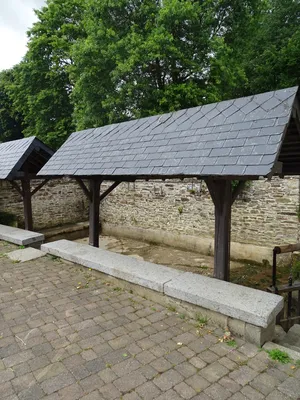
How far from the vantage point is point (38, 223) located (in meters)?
11.1

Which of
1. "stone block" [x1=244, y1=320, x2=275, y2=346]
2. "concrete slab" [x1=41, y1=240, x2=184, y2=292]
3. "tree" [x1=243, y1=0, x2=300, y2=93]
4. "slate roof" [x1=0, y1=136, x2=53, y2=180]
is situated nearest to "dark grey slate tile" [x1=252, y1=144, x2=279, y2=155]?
"stone block" [x1=244, y1=320, x2=275, y2=346]

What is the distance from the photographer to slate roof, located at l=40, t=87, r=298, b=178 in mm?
3131

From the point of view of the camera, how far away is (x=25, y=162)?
26.6 feet

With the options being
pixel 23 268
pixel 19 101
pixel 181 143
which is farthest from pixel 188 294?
pixel 19 101

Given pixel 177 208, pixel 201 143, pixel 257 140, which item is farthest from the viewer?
pixel 177 208

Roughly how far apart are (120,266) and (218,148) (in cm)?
219

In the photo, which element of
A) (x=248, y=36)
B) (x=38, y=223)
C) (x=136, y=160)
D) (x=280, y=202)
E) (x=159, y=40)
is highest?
(x=248, y=36)

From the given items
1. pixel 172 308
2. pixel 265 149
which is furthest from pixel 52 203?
pixel 265 149

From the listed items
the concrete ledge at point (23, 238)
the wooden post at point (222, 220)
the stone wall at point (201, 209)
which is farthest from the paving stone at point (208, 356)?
the stone wall at point (201, 209)

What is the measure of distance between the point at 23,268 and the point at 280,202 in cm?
643

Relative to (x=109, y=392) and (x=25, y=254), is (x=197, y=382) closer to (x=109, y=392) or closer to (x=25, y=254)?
(x=109, y=392)

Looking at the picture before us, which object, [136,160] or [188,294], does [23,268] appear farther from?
[188,294]

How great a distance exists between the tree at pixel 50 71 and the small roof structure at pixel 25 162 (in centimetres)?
679

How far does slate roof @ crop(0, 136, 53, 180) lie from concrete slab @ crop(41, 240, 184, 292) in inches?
111
